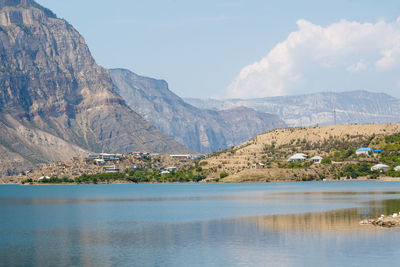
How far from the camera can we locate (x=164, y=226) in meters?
96.1

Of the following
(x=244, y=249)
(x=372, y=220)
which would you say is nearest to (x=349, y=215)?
(x=372, y=220)

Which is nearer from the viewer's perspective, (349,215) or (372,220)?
(372,220)

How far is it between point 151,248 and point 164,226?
23016mm

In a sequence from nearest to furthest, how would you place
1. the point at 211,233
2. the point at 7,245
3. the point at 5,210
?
the point at 7,245
the point at 211,233
the point at 5,210

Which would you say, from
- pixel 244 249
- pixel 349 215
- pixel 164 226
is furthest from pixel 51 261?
pixel 349 215

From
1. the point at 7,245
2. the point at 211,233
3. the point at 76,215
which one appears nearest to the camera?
the point at 7,245

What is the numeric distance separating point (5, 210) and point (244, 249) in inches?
3349

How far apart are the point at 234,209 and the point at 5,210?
51716 millimetres

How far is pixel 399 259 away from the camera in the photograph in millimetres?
62312

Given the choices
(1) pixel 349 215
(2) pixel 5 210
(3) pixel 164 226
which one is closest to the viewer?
(3) pixel 164 226

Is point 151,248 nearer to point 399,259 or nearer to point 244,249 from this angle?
point 244,249

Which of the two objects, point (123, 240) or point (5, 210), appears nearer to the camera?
point (123, 240)

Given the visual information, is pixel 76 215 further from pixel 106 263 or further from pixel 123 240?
pixel 106 263

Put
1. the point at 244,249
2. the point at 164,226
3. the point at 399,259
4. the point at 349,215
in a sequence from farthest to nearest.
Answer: the point at 349,215 < the point at 164,226 < the point at 244,249 < the point at 399,259
